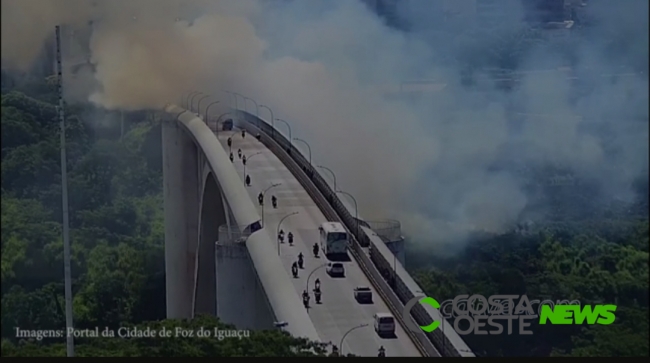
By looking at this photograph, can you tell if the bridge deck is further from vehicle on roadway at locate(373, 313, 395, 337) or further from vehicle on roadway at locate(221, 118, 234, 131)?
vehicle on roadway at locate(221, 118, 234, 131)

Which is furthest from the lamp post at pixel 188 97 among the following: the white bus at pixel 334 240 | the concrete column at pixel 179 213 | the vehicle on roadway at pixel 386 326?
the vehicle on roadway at pixel 386 326

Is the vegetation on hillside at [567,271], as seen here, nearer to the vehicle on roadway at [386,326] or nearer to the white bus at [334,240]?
the vehicle on roadway at [386,326]

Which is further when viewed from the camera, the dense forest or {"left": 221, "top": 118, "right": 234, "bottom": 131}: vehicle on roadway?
{"left": 221, "top": 118, "right": 234, "bottom": 131}: vehicle on roadway

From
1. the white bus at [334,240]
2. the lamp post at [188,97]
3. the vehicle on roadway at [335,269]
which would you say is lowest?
the vehicle on roadway at [335,269]

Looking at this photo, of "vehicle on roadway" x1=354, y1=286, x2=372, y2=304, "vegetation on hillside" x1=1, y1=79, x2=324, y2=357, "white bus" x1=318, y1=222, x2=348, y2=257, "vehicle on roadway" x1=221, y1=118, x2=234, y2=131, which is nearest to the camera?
"vegetation on hillside" x1=1, y1=79, x2=324, y2=357

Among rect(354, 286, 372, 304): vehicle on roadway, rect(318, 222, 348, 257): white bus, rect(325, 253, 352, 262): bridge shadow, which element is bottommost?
rect(354, 286, 372, 304): vehicle on roadway

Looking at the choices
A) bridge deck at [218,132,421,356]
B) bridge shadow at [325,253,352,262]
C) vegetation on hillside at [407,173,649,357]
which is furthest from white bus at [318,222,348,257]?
vegetation on hillside at [407,173,649,357]

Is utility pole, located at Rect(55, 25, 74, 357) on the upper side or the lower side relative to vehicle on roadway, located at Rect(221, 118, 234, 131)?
lower
